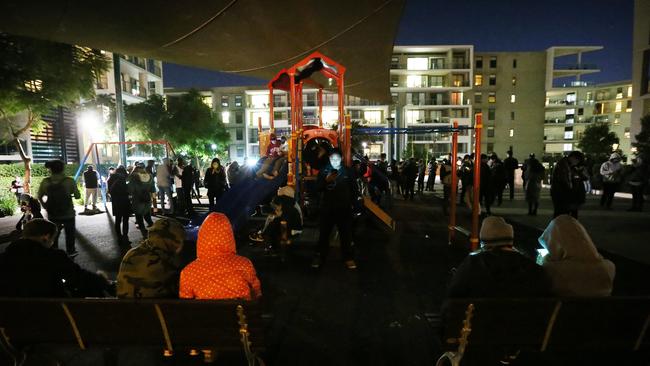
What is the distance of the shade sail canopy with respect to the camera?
3264mm

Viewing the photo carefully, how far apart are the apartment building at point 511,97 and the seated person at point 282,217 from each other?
189ft

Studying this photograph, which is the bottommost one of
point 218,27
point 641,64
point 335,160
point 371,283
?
point 371,283

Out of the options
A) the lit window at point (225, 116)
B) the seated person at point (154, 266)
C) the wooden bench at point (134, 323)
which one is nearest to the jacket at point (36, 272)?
the wooden bench at point (134, 323)

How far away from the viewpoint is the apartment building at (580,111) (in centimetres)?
6347

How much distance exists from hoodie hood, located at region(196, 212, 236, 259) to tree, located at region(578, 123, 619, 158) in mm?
59483

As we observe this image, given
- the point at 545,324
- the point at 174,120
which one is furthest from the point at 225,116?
the point at 545,324

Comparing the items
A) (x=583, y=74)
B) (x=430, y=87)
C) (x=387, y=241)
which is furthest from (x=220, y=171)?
(x=583, y=74)

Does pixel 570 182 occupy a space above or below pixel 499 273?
above

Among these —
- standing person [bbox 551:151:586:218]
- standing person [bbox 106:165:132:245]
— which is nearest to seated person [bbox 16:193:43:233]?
standing person [bbox 106:165:132:245]

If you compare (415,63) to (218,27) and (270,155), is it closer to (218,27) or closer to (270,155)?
(270,155)

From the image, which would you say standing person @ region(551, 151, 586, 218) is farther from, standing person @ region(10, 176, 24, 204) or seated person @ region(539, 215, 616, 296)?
standing person @ region(10, 176, 24, 204)

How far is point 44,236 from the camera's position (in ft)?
9.96

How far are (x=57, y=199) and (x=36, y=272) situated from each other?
13.4ft

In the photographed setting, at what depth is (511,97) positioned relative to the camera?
57312 millimetres
